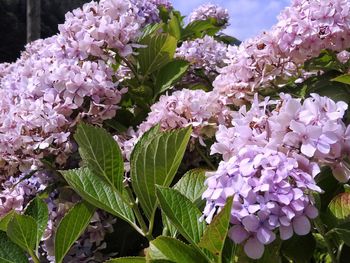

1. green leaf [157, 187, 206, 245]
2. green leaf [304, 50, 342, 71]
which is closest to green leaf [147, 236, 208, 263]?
green leaf [157, 187, 206, 245]

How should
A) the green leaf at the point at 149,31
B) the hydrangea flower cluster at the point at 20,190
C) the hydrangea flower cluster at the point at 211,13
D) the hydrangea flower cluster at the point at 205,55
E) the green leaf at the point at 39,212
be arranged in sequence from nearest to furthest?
the green leaf at the point at 39,212 → the hydrangea flower cluster at the point at 20,190 → the green leaf at the point at 149,31 → the hydrangea flower cluster at the point at 205,55 → the hydrangea flower cluster at the point at 211,13

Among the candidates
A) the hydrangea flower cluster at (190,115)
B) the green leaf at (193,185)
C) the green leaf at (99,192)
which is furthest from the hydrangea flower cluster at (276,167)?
the hydrangea flower cluster at (190,115)

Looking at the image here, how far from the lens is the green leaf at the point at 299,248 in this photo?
3.13 ft

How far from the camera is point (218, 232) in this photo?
0.71 meters

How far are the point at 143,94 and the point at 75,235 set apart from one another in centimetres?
59

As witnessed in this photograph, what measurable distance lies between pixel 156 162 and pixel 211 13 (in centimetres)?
208

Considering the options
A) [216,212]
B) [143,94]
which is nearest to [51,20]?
[143,94]

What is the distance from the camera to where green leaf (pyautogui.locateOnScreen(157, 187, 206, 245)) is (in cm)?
79

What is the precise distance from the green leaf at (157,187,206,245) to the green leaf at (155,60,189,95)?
69 centimetres

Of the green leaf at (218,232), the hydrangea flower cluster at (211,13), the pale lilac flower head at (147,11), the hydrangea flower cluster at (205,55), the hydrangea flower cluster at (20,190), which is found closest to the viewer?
the green leaf at (218,232)

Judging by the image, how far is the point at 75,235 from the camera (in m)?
0.99

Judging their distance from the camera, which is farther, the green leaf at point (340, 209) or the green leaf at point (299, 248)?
the green leaf at point (299, 248)

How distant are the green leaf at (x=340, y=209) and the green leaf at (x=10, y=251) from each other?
0.45m

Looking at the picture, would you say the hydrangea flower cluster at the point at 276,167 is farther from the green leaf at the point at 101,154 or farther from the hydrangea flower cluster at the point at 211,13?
the hydrangea flower cluster at the point at 211,13
